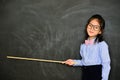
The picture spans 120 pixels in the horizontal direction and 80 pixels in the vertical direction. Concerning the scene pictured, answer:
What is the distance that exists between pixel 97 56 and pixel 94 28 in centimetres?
23

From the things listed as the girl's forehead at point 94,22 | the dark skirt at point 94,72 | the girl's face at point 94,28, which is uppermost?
the girl's forehead at point 94,22

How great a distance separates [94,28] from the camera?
1.82 meters

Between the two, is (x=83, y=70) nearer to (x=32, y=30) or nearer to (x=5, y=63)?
(x=32, y=30)

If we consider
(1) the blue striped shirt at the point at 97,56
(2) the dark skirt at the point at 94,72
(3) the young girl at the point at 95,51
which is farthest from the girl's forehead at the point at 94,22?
(2) the dark skirt at the point at 94,72

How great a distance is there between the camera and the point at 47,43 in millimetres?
2133

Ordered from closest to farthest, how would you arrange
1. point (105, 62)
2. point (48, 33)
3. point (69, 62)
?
point (105, 62)
point (69, 62)
point (48, 33)

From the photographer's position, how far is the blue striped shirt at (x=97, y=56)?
172cm

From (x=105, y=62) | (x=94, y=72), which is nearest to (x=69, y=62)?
(x=94, y=72)

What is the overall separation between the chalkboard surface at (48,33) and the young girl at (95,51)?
0.51 feet

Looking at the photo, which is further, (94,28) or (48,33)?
(48,33)

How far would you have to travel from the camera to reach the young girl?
176cm

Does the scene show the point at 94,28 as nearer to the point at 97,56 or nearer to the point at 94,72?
the point at 97,56

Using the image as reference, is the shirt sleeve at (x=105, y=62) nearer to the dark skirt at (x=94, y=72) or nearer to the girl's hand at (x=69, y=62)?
the dark skirt at (x=94, y=72)

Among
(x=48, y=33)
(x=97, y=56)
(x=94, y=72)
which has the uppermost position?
(x=48, y=33)
